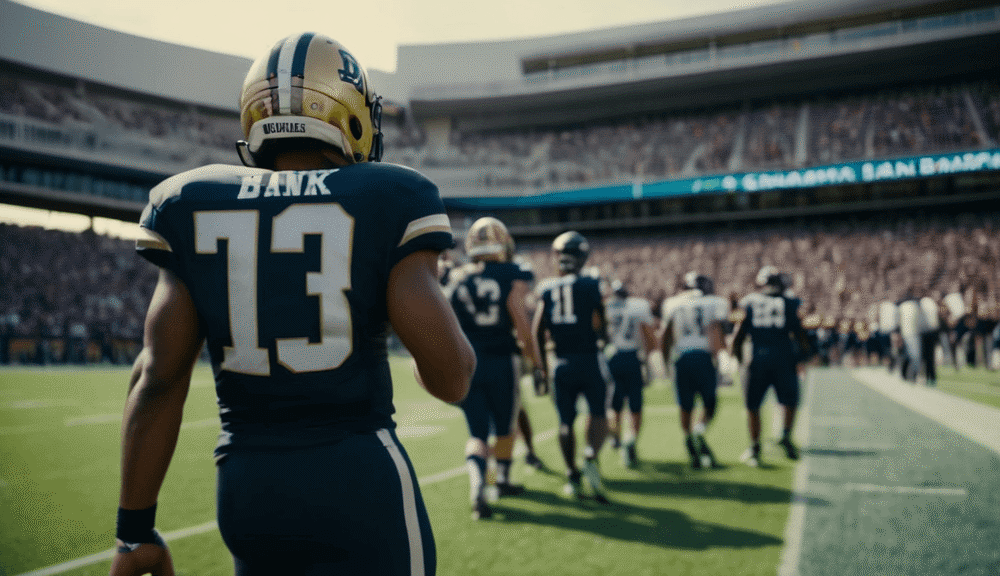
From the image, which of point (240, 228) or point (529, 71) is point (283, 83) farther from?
point (529, 71)

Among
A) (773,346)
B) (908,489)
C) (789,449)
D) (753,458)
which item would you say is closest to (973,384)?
(789,449)

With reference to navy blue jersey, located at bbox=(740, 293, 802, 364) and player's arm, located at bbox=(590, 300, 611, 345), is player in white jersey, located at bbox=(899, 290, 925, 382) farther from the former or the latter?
player's arm, located at bbox=(590, 300, 611, 345)

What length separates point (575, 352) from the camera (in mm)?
5523

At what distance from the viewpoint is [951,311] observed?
68.5 feet

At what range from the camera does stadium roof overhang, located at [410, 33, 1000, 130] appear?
28.3m

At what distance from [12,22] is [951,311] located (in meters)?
36.6

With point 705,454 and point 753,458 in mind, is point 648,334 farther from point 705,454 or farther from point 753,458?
point 753,458

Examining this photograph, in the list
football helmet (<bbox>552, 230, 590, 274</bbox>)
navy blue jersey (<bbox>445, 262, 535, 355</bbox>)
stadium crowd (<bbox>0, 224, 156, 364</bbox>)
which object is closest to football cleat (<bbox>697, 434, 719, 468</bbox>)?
football helmet (<bbox>552, 230, 590, 274</bbox>)

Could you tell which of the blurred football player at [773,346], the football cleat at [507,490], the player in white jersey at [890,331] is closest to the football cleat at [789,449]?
the blurred football player at [773,346]

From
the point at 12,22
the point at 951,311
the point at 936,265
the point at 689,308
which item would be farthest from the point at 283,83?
the point at 12,22

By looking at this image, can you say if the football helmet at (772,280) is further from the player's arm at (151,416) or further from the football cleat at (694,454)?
the player's arm at (151,416)

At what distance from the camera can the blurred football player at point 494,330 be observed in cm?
516

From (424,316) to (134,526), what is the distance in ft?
2.55

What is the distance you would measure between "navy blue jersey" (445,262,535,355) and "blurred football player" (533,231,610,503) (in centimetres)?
38
